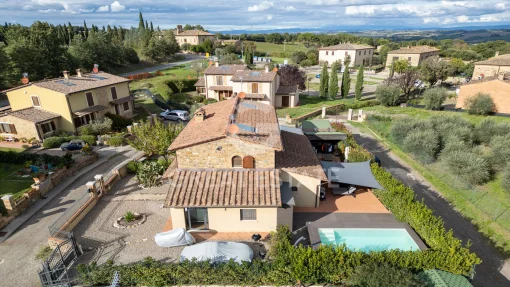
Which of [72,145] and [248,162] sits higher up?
[248,162]

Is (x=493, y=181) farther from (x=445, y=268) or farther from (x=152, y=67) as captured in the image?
(x=152, y=67)

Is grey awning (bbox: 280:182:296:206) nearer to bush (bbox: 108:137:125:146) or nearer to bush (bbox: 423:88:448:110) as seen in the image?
bush (bbox: 108:137:125:146)

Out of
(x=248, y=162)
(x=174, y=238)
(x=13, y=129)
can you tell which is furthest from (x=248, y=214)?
(x=13, y=129)

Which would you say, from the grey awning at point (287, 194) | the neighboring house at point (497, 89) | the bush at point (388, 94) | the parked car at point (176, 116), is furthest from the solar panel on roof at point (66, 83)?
the neighboring house at point (497, 89)

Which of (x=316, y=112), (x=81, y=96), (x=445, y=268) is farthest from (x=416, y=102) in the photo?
(x=81, y=96)

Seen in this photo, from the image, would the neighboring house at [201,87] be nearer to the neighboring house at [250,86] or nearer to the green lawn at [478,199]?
the neighboring house at [250,86]

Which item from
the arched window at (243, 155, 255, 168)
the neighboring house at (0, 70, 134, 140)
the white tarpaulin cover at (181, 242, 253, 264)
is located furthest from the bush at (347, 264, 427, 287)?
the neighboring house at (0, 70, 134, 140)

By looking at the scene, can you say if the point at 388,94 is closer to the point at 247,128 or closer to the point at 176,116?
the point at 176,116
